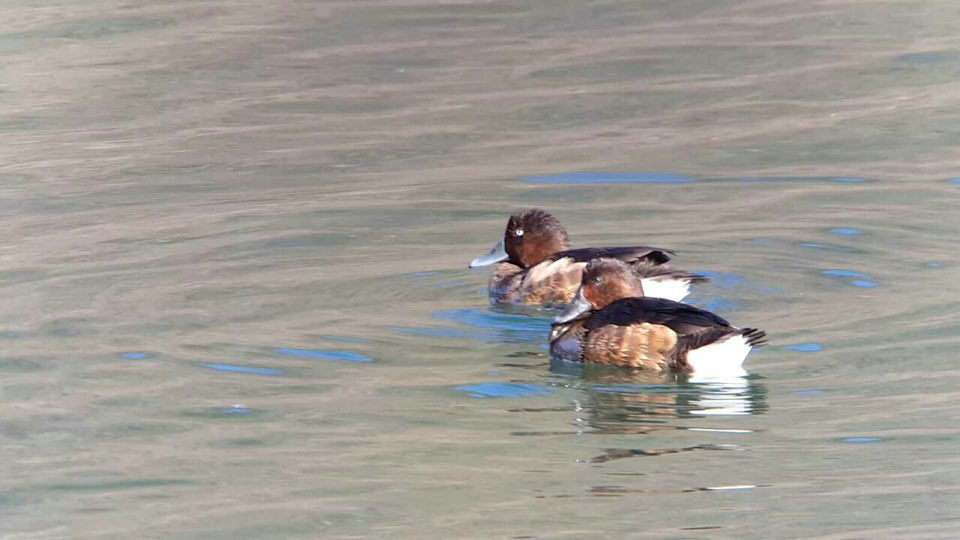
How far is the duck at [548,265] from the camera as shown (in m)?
11.0

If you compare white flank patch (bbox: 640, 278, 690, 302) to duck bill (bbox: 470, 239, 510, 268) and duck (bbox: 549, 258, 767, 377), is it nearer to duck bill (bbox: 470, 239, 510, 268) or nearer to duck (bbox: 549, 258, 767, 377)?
duck (bbox: 549, 258, 767, 377)

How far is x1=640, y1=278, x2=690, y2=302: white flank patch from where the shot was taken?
1095cm

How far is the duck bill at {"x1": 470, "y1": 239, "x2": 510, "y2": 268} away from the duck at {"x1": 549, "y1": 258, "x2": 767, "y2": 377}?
1.66 meters

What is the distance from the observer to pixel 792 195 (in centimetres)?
1418

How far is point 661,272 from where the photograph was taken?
11.0 metres

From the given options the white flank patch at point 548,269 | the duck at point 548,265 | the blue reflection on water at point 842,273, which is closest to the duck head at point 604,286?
the duck at point 548,265

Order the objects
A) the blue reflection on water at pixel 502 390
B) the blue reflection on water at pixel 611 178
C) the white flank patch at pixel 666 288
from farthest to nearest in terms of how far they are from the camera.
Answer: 1. the blue reflection on water at pixel 611 178
2. the white flank patch at pixel 666 288
3. the blue reflection on water at pixel 502 390

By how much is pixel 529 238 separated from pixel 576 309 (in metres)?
2.03

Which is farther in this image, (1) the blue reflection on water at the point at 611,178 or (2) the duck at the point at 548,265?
(1) the blue reflection on water at the point at 611,178

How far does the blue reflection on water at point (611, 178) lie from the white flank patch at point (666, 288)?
3.94m

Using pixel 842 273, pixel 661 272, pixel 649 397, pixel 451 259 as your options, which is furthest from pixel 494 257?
pixel 649 397

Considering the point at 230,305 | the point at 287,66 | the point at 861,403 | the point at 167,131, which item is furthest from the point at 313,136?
the point at 861,403

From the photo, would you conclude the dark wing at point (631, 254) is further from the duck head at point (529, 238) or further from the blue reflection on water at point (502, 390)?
the blue reflection on water at point (502, 390)

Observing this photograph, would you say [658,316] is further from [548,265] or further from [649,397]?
[548,265]
